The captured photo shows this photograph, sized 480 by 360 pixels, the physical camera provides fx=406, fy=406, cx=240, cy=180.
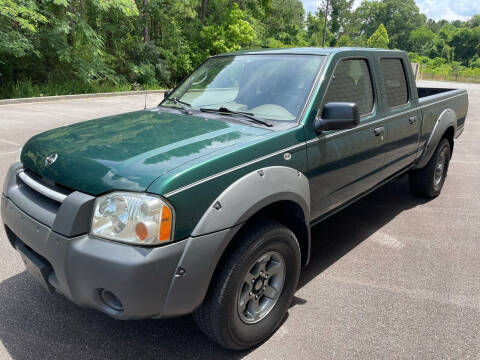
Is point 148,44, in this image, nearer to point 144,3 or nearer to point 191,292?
point 144,3

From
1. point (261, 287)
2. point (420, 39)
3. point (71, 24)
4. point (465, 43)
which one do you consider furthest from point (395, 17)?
point (261, 287)

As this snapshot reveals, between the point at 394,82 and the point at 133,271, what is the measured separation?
3381 mm

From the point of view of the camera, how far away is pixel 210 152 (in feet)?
7.55

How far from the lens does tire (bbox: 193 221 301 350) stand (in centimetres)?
225

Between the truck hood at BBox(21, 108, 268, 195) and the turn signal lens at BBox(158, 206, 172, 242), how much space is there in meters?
0.16

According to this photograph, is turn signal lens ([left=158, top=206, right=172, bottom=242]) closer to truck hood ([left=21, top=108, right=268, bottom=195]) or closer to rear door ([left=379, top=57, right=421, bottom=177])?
truck hood ([left=21, top=108, right=268, bottom=195])

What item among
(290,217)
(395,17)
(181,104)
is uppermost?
(395,17)

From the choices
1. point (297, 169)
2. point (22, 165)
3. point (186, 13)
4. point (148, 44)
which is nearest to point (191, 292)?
point (297, 169)

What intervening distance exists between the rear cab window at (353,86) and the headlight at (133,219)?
1684 millimetres

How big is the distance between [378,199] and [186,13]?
21155mm

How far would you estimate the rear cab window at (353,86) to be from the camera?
3219 mm

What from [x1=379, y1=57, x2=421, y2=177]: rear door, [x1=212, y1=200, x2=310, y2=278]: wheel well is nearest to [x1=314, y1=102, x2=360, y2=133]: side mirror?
[x1=212, y1=200, x2=310, y2=278]: wheel well

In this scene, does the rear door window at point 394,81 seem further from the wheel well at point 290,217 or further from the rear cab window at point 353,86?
the wheel well at point 290,217

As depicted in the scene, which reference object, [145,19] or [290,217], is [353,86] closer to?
[290,217]
